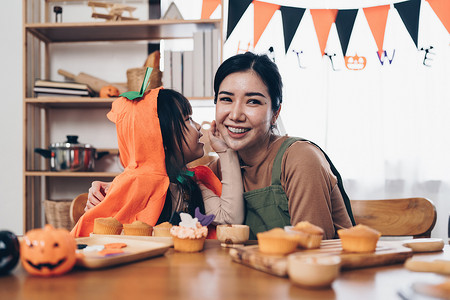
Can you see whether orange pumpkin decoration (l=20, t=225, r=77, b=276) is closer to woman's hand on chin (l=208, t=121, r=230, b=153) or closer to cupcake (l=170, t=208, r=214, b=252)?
cupcake (l=170, t=208, r=214, b=252)

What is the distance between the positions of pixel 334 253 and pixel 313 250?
0.04m

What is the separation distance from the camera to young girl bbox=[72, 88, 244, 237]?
44.9 inches

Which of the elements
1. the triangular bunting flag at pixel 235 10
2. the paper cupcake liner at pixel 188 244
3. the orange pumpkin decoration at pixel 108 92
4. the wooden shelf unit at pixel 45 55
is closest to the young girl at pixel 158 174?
the paper cupcake liner at pixel 188 244

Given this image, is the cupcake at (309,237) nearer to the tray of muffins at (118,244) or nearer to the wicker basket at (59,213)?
the tray of muffins at (118,244)

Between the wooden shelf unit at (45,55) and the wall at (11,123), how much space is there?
0.15 m

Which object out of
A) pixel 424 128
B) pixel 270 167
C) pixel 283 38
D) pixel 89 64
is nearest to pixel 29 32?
pixel 89 64

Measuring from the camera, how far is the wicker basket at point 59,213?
8.57 feet

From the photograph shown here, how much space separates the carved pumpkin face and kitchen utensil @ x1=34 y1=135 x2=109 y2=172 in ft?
6.61

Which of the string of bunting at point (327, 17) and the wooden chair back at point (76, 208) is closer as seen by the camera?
the wooden chair back at point (76, 208)

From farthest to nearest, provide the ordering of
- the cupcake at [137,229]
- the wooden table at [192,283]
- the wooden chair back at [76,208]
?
the wooden chair back at [76,208], the cupcake at [137,229], the wooden table at [192,283]

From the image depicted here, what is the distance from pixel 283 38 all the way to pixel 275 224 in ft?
6.81

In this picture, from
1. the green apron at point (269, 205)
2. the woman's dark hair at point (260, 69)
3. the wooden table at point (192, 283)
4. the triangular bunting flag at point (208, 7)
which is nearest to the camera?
the wooden table at point (192, 283)

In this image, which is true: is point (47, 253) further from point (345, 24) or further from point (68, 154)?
point (345, 24)

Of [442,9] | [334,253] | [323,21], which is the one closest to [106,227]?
[334,253]
